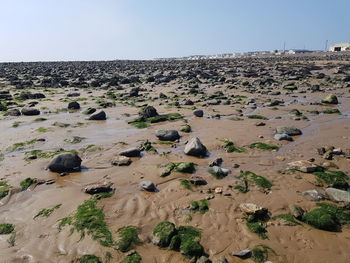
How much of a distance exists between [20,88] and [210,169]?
69.3 feet

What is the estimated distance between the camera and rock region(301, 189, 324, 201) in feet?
18.1

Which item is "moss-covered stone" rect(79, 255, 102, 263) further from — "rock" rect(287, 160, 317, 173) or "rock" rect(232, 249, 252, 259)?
"rock" rect(287, 160, 317, 173)

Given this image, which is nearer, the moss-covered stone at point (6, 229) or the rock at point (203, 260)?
the rock at point (203, 260)

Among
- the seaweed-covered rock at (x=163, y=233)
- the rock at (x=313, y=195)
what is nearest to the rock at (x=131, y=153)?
the seaweed-covered rock at (x=163, y=233)

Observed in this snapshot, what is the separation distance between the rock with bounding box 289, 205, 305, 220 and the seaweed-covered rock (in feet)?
6.63

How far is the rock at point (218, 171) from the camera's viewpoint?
6586 millimetres

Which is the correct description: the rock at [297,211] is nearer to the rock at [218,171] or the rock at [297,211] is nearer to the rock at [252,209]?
the rock at [252,209]

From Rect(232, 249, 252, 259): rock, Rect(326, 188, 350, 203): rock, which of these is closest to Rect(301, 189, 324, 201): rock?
Rect(326, 188, 350, 203): rock

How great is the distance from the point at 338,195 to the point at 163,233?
3243 mm

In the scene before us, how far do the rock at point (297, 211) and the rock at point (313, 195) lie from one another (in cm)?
56

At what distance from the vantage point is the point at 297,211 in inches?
198

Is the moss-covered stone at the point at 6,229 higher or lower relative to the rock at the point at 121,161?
lower

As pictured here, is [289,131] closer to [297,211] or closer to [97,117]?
[297,211]

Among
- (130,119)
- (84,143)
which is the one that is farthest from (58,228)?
(130,119)
